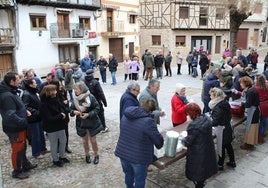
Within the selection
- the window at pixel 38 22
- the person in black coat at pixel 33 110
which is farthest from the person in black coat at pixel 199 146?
the window at pixel 38 22

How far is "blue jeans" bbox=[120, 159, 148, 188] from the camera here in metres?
3.68

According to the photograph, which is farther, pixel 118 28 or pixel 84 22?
pixel 118 28

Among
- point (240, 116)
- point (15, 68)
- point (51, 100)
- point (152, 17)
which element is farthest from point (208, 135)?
point (152, 17)

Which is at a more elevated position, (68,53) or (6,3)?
(6,3)

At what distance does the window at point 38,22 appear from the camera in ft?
62.6

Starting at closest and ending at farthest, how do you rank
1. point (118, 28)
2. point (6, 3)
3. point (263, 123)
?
point (263, 123)
point (6, 3)
point (118, 28)

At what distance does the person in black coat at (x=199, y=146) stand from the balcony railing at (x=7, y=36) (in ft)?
54.4

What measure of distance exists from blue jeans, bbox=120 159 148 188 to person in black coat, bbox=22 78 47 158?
7.58ft

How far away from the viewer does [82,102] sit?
16.4ft

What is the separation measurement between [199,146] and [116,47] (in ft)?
76.4

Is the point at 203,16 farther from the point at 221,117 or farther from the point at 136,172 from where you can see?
the point at 136,172

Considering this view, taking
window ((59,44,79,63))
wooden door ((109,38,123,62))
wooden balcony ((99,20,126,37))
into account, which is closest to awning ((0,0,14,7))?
window ((59,44,79,63))

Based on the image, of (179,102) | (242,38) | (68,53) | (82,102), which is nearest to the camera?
(82,102)

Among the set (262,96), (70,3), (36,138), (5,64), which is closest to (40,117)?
(36,138)
